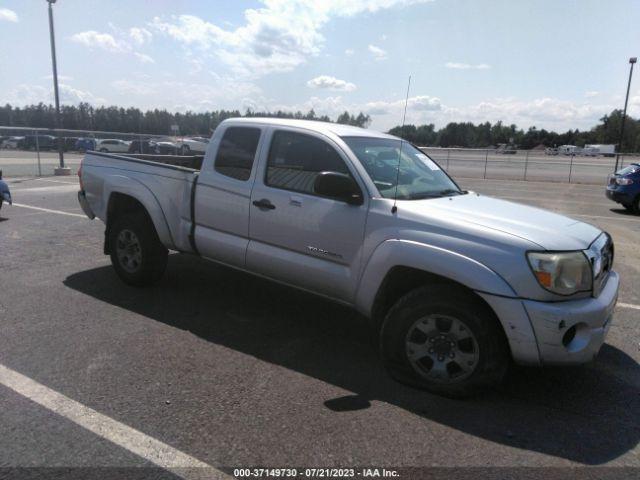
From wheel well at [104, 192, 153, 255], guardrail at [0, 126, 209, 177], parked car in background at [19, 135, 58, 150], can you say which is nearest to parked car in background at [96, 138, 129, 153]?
guardrail at [0, 126, 209, 177]

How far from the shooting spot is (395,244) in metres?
3.52

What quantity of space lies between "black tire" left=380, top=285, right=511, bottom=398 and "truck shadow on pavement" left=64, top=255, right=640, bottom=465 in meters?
0.11

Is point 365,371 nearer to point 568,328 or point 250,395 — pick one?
point 250,395

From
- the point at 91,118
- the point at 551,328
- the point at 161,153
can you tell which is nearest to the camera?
the point at 551,328

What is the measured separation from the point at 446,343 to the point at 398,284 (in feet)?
1.82

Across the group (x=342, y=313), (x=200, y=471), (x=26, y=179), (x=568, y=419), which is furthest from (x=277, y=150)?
(x=26, y=179)

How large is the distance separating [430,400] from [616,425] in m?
1.15

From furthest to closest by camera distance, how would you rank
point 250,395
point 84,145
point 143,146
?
point 84,145 < point 143,146 < point 250,395

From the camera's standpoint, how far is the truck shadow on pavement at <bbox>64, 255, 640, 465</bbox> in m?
3.05

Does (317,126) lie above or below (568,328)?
above

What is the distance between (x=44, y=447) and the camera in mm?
2721

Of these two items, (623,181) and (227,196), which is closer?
(227,196)

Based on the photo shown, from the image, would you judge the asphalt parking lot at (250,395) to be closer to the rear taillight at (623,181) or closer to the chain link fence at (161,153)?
the rear taillight at (623,181)

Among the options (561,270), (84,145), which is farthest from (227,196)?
(84,145)
